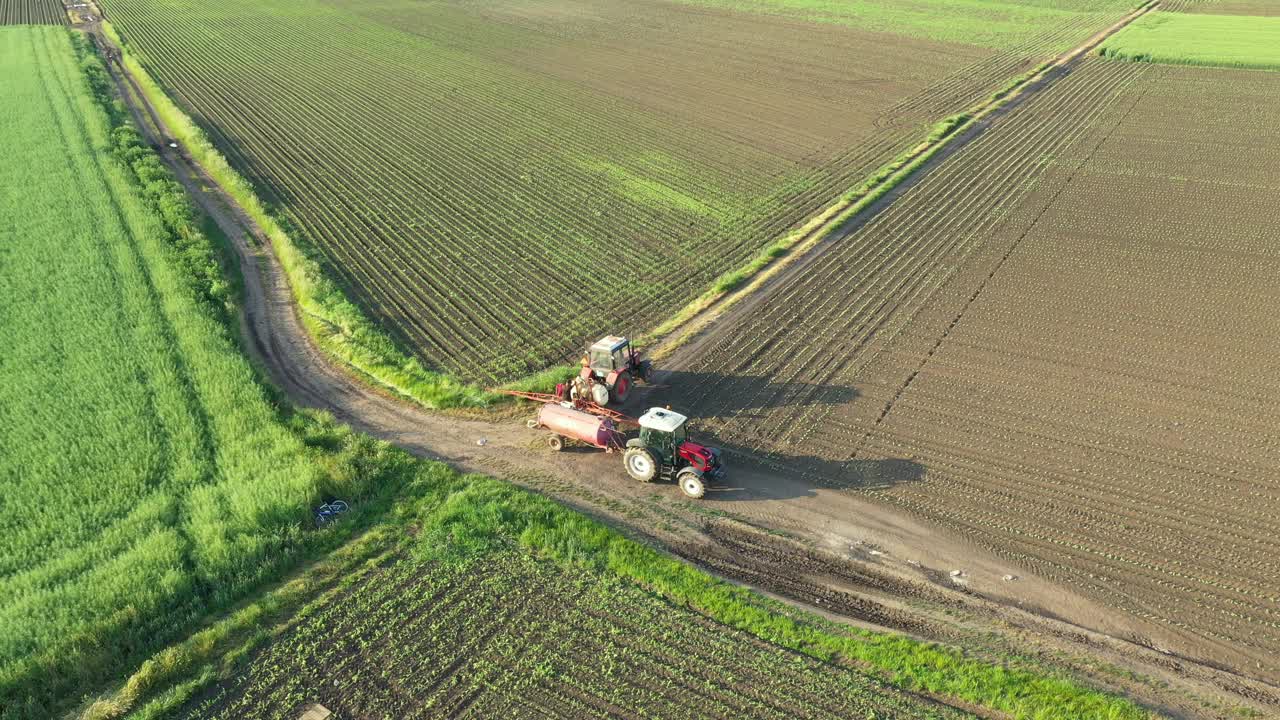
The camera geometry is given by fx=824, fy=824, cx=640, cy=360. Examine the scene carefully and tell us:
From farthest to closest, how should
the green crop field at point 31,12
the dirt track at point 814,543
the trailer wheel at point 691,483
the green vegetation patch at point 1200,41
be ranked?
the green crop field at point 31,12 → the green vegetation patch at point 1200,41 → the trailer wheel at point 691,483 → the dirt track at point 814,543

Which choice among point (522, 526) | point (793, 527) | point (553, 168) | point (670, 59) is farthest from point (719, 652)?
point (670, 59)

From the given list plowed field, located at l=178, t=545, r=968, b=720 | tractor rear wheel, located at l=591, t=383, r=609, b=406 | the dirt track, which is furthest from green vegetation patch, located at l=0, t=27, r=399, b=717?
tractor rear wheel, located at l=591, t=383, r=609, b=406

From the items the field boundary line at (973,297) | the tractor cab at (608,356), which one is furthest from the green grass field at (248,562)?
the field boundary line at (973,297)

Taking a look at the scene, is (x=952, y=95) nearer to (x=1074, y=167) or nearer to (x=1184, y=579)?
(x=1074, y=167)

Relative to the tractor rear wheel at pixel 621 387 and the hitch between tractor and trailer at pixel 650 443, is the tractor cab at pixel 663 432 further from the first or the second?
the tractor rear wheel at pixel 621 387

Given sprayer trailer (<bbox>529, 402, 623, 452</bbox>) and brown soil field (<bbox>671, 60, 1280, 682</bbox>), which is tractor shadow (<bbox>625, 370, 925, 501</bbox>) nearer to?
brown soil field (<bbox>671, 60, 1280, 682</bbox>)

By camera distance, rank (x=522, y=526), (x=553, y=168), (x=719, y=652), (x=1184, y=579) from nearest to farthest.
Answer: (x=719, y=652)
(x=1184, y=579)
(x=522, y=526)
(x=553, y=168)
